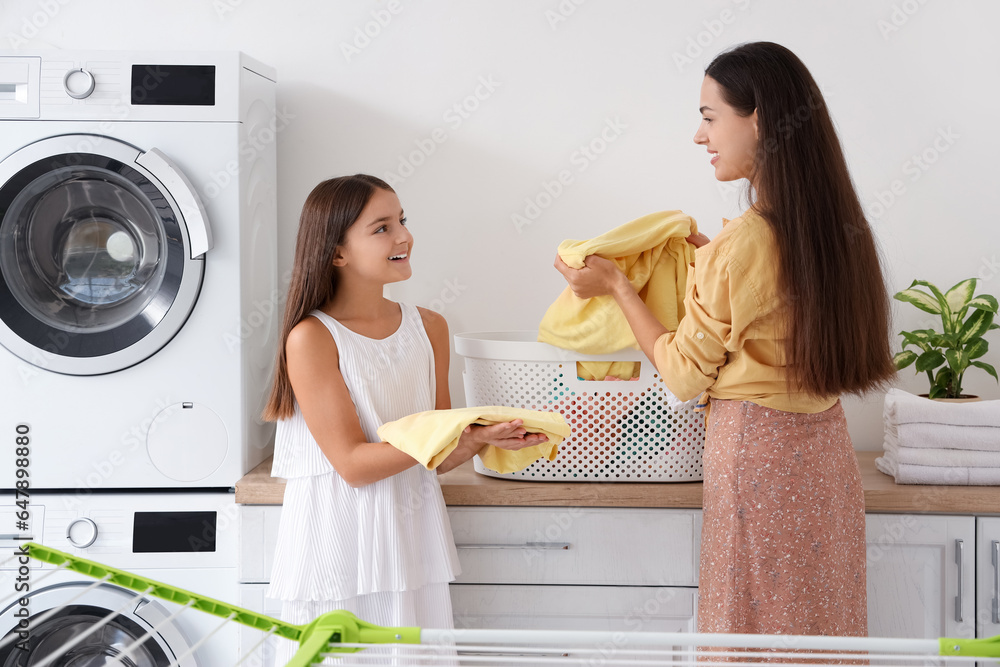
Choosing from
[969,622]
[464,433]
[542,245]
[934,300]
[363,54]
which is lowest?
[969,622]

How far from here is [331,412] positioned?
4.49 ft

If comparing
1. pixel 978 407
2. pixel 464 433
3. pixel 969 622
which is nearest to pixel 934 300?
pixel 978 407

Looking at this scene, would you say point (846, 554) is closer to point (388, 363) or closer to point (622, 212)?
point (388, 363)

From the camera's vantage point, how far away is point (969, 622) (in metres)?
1.63

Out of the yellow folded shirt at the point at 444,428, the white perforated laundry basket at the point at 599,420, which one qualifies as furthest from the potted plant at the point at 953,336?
the yellow folded shirt at the point at 444,428

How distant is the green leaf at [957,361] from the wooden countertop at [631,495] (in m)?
0.32

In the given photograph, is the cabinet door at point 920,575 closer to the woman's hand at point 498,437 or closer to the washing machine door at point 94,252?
the woman's hand at point 498,437

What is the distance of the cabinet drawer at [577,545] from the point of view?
164 cm

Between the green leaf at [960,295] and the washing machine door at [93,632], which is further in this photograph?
the green leaf at [960,295]

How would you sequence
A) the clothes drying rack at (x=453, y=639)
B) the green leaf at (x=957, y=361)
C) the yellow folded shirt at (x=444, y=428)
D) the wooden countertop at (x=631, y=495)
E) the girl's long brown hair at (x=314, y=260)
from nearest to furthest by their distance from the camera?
the clothes drying rack at (x=453, y=639)
the yellow folded shirt at (x=444, y=428)
the girl's long brown hair at (x=314, y=260)
the wooden countertop at (x=631, y=495)
the green leaf at (x=957, y=361)

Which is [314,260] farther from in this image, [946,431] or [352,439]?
[946,431]

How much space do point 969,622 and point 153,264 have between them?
6.19 ft

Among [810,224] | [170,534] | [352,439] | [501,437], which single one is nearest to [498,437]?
[501,437]

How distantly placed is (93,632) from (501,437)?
110 cm
